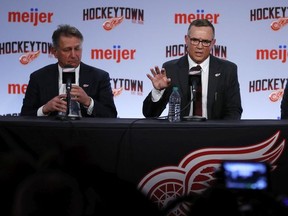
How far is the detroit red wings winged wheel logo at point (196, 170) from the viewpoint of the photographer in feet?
8.32

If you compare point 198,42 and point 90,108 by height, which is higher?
point 198,42

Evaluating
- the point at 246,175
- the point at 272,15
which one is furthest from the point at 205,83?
the point at 246,175

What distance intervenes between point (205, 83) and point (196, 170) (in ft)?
3.48

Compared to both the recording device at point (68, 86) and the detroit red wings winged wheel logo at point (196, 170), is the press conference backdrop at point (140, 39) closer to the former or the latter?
the recording device at point (68, 86)

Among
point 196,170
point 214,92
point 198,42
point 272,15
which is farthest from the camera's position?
point 272,15

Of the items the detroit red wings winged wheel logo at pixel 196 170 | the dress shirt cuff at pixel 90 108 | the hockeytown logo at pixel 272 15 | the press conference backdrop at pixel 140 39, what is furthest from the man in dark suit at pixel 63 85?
the hockeytown logo at pixel 272 15

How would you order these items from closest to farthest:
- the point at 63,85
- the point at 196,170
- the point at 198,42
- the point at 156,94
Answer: the point at 196,170 → the point at 156,94 → the point at 198,42 → the point at 63,85

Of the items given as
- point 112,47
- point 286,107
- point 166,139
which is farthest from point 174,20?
point 166,139

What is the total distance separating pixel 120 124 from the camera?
2.59 metres

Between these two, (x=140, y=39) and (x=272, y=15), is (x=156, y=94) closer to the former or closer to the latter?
(x=140, y=39)

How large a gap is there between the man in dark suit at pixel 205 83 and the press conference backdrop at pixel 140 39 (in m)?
1.54

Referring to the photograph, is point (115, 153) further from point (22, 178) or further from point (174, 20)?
point (174, 20)

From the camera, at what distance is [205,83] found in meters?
3.48

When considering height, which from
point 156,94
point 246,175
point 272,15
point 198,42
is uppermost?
point 272,15
